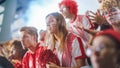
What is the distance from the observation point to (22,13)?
175 centimetres

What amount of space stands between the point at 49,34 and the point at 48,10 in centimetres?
14

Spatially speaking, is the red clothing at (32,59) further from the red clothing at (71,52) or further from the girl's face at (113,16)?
the girl's face at (113,16)

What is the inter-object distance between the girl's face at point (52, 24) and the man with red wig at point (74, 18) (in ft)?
0.22

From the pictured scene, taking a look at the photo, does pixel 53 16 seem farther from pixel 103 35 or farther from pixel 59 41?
pixel 103 35

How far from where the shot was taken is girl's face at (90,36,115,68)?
1.29 metres

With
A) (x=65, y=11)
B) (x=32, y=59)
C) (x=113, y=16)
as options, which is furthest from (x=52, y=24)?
(x=113, y=16)

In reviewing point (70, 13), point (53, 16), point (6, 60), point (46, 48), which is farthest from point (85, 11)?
point (6, 60)

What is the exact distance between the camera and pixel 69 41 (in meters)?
1.54

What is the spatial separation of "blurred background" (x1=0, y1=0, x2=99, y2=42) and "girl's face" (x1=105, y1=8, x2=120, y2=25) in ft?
0.46

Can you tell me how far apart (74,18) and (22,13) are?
0.37 metres

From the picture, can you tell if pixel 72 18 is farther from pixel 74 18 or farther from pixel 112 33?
pixel 112 33

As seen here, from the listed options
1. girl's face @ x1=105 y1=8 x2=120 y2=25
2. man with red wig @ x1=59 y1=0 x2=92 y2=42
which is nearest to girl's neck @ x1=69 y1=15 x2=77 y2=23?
man with red wig @ x1=59 y1=0 x2=92 y2=42

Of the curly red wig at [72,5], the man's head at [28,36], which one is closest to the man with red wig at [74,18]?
the curly red wig at [72,5]

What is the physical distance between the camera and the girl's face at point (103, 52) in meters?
1.29
